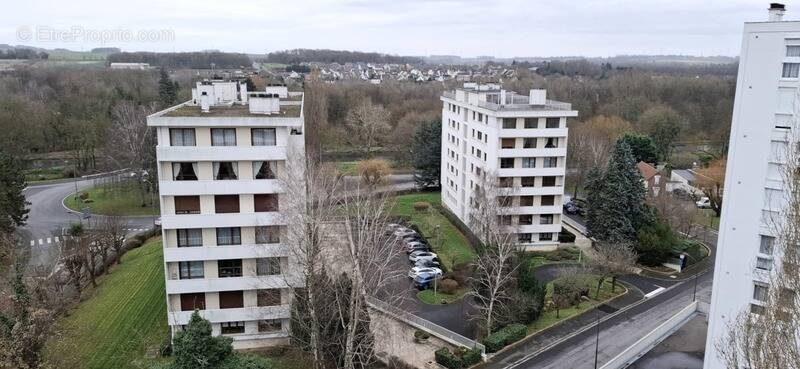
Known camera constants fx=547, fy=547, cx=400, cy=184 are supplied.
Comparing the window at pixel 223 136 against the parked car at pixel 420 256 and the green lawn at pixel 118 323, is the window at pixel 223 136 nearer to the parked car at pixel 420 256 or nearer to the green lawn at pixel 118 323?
the green lawn at pixel 118 323

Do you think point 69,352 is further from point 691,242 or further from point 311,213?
point 691,242

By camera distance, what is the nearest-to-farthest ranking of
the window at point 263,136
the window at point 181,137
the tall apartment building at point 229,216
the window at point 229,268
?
1. the window at point 181,137
2. the tall apartment building at point 229,216
3. the window at point 263,136
4. the window at point 229,268

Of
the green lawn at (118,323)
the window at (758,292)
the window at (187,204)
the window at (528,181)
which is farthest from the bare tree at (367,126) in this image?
the window at (758,292)

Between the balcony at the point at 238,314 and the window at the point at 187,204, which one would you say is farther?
the balcony at the point at 238,314

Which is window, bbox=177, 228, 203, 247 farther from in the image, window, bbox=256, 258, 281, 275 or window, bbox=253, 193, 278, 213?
window, bbox=256, 258, 281, 275

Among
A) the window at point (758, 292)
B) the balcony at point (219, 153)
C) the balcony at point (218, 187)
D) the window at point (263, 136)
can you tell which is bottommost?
the window at point (758, 292)

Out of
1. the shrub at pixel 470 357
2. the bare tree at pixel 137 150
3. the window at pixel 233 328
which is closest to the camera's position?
the shrub at pixel 470 357

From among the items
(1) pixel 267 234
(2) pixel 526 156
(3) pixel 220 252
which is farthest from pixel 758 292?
(3) pixel 220 252

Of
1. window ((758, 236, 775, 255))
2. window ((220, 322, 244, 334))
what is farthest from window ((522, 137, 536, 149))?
window ((220, 322, 244, 334))

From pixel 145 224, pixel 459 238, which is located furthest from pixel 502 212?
pixel 145 224

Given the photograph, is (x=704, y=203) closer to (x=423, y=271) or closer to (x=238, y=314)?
(x=423, y=271)
